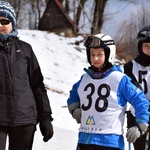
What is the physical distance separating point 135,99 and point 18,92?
86 centimetres

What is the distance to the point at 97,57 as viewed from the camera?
10.9 feet

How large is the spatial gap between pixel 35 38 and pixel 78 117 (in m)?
10.9

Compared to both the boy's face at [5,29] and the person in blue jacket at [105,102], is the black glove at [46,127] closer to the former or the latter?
the person in blue jacket at [105,102]

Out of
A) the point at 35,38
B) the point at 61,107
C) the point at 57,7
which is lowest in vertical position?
the point at 61,107

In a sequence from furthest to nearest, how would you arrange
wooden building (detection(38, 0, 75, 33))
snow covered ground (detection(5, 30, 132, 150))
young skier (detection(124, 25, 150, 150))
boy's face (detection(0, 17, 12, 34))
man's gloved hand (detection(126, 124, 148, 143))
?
wooden building (detection(38, 0, 75, 33)), snow covered ground (detection(5, 30, 132, 150)), young skier (detection(124, 25, 150, 150)), boy's face (detection(0, 17, 12, 34)), man's gloved hand (detection(126, 124, 148, 143))

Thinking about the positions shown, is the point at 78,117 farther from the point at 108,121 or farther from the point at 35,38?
the point at 35,38

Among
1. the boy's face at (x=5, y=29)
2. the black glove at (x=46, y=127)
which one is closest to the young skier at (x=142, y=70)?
the black glove at (x=46, y=127)

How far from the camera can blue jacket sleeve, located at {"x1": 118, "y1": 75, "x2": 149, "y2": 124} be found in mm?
3141

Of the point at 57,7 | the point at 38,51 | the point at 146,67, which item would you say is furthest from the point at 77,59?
the point at 146,67

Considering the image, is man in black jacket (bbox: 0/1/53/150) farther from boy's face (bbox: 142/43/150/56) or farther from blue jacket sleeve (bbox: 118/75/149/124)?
boy's face (bbox: 142/43/150/56)

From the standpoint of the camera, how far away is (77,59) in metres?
13.9

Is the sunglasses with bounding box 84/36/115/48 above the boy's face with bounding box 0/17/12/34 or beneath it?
beneath

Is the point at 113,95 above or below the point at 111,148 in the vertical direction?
above

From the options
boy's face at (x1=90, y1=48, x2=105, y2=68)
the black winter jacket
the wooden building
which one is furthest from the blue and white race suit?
the wooden building
